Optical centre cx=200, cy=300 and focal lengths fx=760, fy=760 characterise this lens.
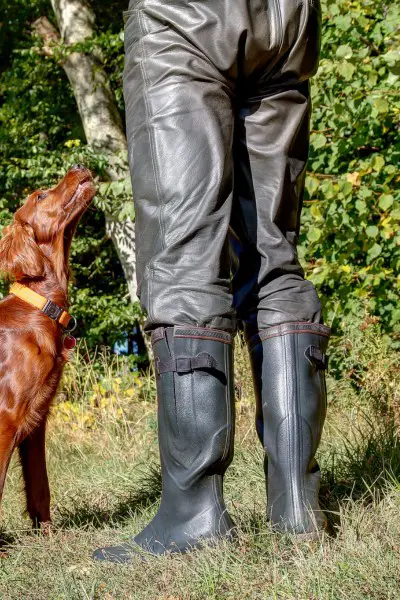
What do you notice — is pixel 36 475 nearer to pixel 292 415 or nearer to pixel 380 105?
pixel 292 415

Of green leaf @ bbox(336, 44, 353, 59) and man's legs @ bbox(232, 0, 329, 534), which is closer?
man's legs @ bbox(232, 0, 329, 534)

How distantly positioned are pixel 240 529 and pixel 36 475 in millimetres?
1351

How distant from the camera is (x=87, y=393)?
590cm

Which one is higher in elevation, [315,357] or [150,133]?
[150,133]

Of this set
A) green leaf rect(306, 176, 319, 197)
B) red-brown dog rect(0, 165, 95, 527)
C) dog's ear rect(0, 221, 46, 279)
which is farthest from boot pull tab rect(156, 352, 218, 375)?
green leaf rect(306, 176, 319, 197)

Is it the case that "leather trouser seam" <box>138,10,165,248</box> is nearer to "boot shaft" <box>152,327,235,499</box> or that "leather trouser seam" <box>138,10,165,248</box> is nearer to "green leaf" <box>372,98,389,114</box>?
"boot shaft" <box>152,327,235,499</box>

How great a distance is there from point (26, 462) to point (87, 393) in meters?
2.89

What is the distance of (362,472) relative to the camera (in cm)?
249

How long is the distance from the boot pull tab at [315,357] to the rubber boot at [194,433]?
0.71ft

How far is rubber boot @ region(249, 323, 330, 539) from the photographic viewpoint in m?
1.90

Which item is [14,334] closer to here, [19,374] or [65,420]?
[19,374]

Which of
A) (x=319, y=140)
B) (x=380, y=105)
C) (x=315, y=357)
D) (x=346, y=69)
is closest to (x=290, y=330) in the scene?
(x=315, y=357)

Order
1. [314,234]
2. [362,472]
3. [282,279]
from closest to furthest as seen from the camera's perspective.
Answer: [282,279]
[362,472]
[314,234]

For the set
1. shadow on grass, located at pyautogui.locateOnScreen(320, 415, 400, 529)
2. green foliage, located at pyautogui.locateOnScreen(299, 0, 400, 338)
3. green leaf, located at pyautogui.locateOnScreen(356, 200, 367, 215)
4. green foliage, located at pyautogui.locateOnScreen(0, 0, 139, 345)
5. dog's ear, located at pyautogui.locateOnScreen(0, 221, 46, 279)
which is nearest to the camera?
shadow on grass, located at pyautogui.locateOnScreen(320, 415, 400, 529)
